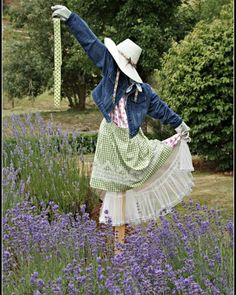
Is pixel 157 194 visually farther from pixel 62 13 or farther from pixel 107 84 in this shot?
pixel 62 13

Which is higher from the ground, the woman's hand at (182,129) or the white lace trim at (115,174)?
the woman's hand at (182,129)

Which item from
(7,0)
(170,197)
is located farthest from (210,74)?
(7,0)

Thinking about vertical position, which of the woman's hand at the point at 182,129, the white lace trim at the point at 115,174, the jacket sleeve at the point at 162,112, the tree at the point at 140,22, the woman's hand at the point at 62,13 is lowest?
the white lace trim at the point at 115,174

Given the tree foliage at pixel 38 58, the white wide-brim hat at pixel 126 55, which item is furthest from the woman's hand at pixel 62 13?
the tree foliage at pixel 38 58

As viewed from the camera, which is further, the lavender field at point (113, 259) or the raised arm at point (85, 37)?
the raised arm at point (85, 37)

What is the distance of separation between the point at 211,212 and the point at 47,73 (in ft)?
48.1

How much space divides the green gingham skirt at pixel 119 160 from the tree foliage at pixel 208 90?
3.64 meters

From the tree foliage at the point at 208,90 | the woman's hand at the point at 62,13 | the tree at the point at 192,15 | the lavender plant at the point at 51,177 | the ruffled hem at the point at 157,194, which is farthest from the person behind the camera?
the tree at the point at 192,15

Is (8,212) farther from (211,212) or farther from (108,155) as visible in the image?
(211,212)

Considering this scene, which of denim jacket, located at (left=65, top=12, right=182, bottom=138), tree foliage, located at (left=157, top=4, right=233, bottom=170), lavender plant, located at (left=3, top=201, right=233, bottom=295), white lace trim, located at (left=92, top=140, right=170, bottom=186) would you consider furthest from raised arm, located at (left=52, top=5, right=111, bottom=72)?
tree foliage, located at (left=157, top=4, right=233, bottom=170)

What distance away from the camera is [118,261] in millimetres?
2588

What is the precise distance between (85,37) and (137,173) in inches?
37.2

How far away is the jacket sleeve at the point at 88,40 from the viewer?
3895 mm

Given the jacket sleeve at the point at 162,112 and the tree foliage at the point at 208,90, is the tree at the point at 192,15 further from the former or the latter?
the jacket sleeve at the point at 162,112
